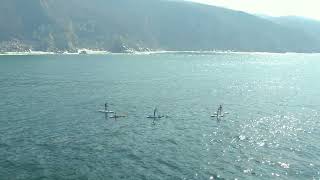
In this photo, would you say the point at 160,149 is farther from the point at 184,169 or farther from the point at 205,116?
the point at 205,116

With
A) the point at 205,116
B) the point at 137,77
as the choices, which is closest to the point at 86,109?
the point at 205,116

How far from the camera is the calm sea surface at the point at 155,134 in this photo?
2766 inches

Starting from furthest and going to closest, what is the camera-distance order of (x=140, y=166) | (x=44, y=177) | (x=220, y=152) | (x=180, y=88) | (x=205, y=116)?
1. (x=180, y=88)
2. (x=205, y=116)
3. (x=220, y=152)
4. (x=140, y=166)
5. (x=44, y=177)

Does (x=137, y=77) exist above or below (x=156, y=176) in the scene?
above

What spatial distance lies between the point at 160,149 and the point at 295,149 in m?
26.0

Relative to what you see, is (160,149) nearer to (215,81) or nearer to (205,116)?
(205,116)

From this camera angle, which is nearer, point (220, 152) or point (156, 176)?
point (156, 176)

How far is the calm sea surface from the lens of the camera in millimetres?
70250

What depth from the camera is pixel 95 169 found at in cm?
6988

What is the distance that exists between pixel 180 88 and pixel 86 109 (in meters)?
55.3

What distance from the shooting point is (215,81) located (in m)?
191

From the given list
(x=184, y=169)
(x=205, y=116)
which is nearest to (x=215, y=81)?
(x=205, y=116)

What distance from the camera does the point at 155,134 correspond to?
92.1 m

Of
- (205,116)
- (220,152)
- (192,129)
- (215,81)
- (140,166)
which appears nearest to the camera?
(140,166)
